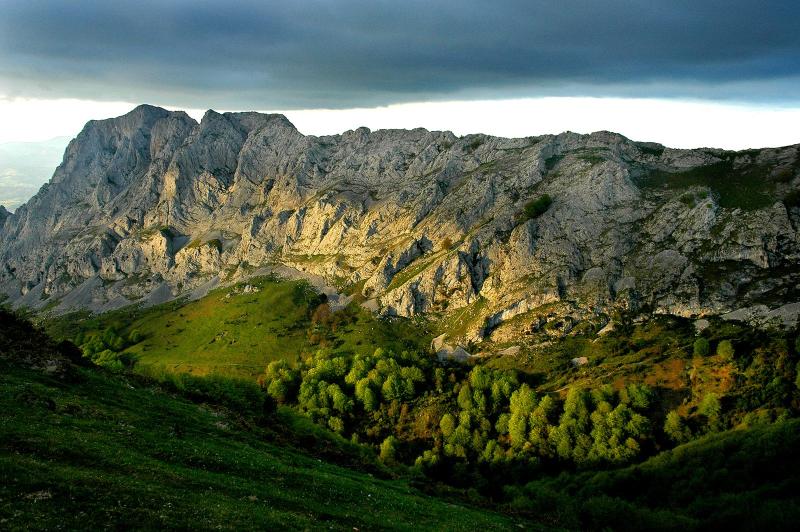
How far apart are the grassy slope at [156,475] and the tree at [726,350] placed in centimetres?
11830

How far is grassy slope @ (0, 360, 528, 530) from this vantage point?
98.6 ft

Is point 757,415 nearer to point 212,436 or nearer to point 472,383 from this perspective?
point 472,383

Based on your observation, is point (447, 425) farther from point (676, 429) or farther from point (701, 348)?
point (701, 348)

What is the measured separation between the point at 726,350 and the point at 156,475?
156624mm

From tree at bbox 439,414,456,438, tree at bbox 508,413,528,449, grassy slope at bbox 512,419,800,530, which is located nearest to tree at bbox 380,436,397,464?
tree at bbox 439,414,456,438

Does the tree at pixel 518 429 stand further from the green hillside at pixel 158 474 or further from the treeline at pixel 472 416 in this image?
the green hillside at pixel 158 474

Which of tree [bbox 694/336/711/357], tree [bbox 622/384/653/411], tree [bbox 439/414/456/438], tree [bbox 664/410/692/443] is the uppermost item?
tree [bbox 694/336/711/357]

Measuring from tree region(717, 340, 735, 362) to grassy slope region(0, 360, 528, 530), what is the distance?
11830cm

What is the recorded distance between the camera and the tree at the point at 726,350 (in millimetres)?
145837

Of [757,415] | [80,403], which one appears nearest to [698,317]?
[757,415]

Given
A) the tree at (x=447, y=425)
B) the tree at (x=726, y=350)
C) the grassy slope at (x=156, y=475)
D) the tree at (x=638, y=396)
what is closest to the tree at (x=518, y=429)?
the tree at (x=447, y=425)

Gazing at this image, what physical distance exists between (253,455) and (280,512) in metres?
19.4

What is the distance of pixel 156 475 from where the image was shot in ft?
127

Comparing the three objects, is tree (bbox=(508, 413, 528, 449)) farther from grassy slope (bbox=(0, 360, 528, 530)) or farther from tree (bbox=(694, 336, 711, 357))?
grassy slope (bbox=(0, 360, 528, 530))
